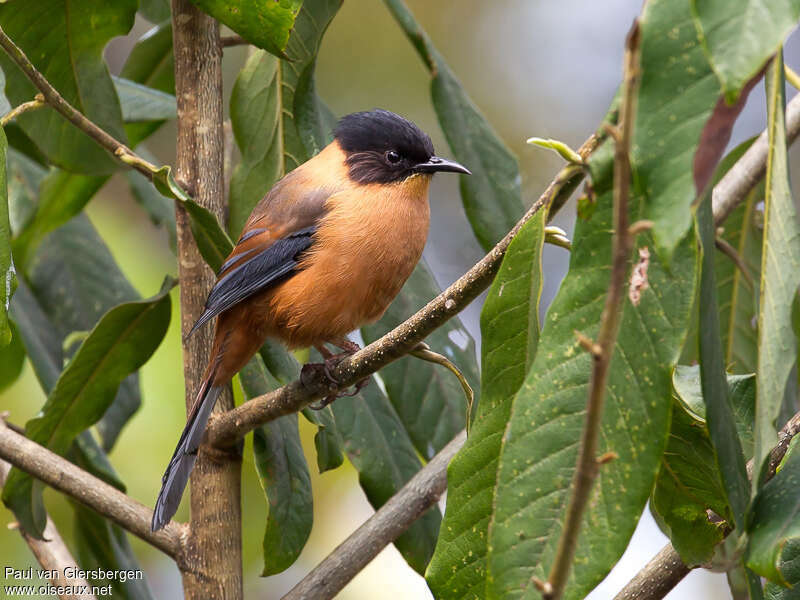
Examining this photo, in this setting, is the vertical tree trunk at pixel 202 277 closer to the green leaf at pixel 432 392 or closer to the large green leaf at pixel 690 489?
the green leaf at pixel 432 392

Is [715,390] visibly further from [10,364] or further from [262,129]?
[10,364]

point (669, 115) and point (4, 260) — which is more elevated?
point (4, 260)

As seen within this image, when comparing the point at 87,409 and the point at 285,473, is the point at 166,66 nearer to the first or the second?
the point at 87,409

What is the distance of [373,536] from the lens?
2.26 m

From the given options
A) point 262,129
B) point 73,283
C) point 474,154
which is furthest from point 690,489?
point 73,283

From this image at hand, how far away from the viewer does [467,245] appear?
584 centimetres

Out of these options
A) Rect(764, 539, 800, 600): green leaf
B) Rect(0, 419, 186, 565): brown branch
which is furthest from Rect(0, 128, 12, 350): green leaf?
Rect(764, 539, 800, 600): green leaf

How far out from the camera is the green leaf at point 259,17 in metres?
2.03

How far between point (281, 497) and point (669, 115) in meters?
1.67

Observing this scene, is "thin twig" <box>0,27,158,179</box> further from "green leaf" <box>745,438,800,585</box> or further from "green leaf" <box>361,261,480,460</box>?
"green leaf" <box>745,438,800,585</box>

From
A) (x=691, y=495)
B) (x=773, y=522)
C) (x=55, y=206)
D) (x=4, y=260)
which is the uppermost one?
(x=55, y=206)

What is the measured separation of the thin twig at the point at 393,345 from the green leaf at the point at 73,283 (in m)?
1.23

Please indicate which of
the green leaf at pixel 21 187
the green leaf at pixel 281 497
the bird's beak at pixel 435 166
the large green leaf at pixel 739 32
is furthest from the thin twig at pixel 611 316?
the green leaf at pixel 21 187

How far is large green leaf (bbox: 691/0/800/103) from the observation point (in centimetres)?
94
